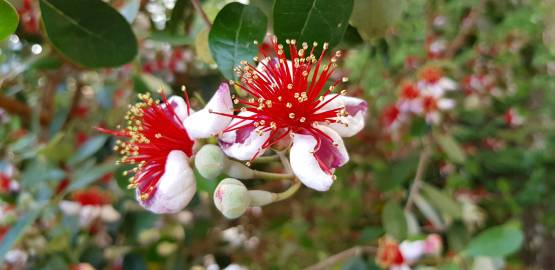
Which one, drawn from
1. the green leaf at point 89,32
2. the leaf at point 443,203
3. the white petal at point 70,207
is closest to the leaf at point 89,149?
the white petal at point 70,207

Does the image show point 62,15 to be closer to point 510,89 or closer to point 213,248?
point 213,248

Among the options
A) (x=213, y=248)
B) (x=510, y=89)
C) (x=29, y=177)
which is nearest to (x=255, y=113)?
(x=29, y=177)

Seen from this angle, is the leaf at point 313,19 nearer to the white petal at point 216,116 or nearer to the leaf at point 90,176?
the white petal at point 216,116

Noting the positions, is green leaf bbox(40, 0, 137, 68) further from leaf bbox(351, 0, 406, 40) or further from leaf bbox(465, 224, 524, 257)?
leaf bbox(465, 224, 524, 257)

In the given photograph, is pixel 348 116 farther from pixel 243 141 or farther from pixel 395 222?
pixel 395 222

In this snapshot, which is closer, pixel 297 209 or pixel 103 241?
pixel 103 241

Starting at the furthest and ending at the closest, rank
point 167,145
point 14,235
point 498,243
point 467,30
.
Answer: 1. point 467,30
2. point 498,243
3. point 14,235
4. point 167,145

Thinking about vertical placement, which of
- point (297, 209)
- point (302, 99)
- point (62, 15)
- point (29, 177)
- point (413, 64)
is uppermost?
point (302, 99)

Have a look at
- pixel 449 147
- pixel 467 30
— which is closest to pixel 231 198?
pixel 449 147
